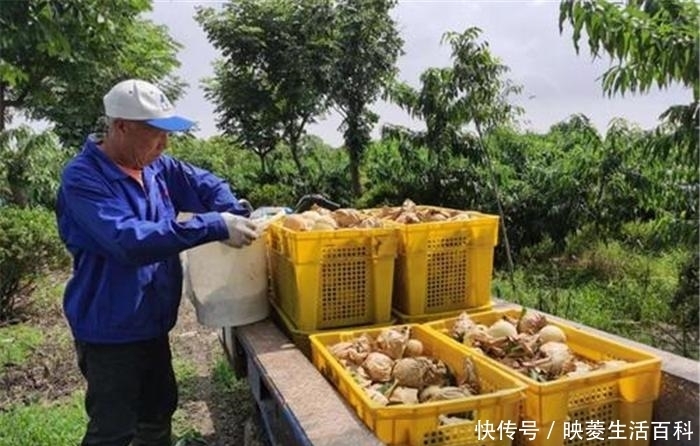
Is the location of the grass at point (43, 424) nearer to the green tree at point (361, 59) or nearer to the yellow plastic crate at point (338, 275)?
the yellow plastic crate at point (338, 275)

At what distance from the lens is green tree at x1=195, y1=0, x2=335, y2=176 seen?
10.9m

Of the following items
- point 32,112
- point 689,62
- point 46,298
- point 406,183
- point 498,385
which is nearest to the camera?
point 498,385

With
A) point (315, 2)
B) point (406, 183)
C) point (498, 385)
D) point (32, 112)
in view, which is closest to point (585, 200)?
point (406, 183)

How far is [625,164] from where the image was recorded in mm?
6559

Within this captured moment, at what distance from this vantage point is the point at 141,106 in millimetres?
2203

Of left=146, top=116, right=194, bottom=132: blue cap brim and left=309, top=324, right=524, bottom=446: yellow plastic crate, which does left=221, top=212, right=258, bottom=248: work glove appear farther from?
left=309, top=324, right=524, bottom=446: yellow plastic crate

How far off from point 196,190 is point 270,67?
395 inches

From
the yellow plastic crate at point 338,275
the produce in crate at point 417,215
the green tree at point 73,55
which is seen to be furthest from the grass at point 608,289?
the green tree at point 73,55

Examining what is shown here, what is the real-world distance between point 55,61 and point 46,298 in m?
3.23

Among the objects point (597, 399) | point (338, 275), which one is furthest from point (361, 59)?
point (597, 399)

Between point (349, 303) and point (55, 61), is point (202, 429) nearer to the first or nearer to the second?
point (349, 303)

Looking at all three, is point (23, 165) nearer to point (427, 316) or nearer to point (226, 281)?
point (226, 281)

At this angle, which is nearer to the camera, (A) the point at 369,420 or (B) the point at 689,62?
(A) the point at 369,420

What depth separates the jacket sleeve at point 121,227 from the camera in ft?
6.58
